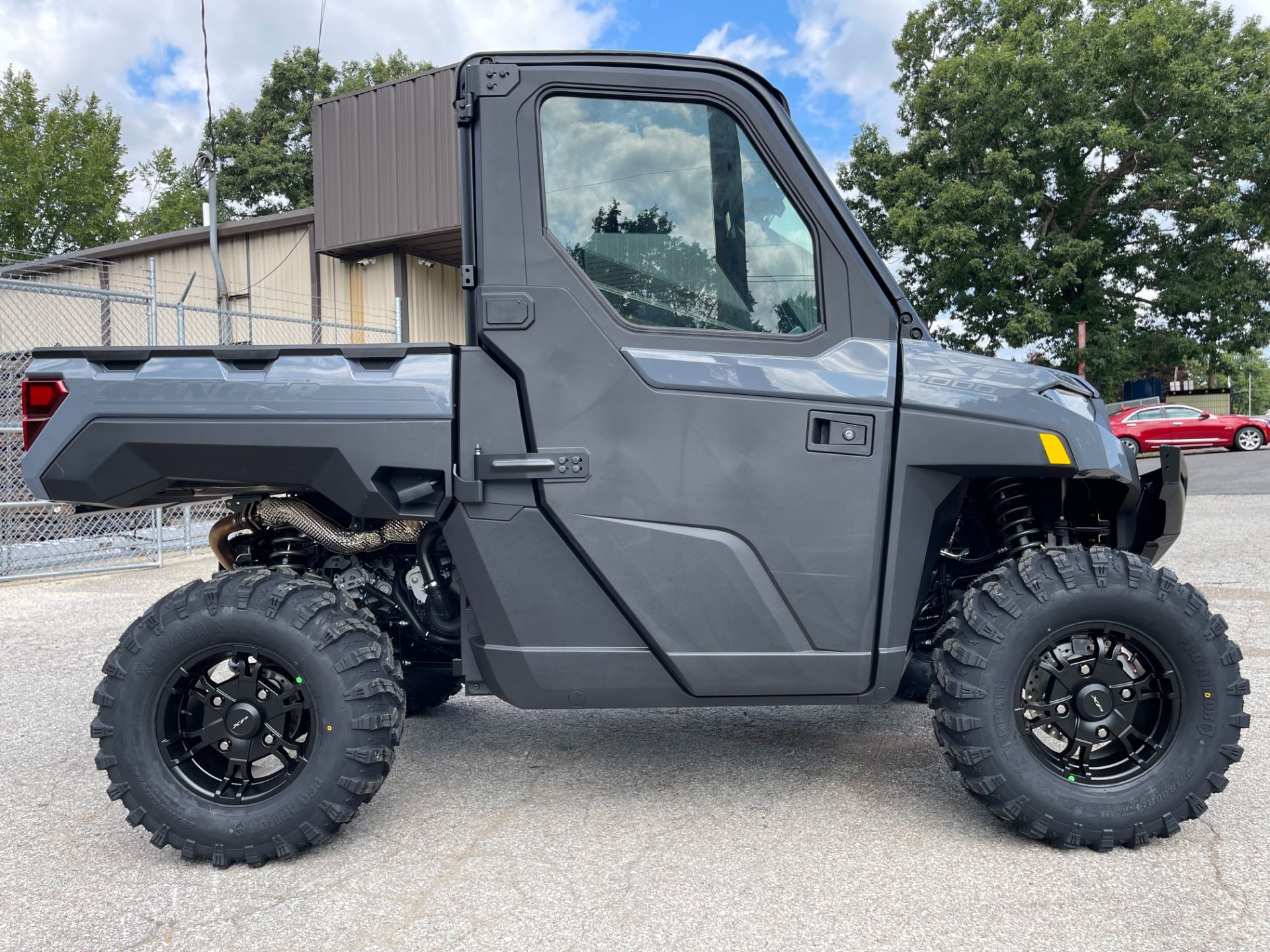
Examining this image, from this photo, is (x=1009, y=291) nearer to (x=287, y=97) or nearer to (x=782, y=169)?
(x=782, y=169)

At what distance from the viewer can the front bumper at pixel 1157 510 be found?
3.11 metres

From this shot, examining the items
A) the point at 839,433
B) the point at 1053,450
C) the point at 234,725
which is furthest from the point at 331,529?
the point at 1053,450

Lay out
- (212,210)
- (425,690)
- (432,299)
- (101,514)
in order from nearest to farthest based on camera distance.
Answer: (425,690), (101,514), (212,210), (432,299)

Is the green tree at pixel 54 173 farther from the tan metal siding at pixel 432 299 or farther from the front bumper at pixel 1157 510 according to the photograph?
the front bumper at pixel 1157 510

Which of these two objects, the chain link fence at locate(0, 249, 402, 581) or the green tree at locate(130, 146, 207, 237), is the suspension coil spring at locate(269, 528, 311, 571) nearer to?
the chain link fence at locate(0, 249, 402, 581)

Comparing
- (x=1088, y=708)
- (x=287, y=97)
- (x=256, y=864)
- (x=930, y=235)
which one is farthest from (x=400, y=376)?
(x=287, y=97)

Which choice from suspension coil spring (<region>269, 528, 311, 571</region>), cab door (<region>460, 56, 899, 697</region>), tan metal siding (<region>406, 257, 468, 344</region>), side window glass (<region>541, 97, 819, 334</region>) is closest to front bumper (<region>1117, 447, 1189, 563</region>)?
cab door (<region>460, 56, 899, 697</region>)

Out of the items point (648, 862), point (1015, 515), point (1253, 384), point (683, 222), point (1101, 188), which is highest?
point (1101, 188)

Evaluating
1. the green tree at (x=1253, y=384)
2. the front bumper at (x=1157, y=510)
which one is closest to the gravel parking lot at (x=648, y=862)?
the front bumper at (x=1157, y=510)

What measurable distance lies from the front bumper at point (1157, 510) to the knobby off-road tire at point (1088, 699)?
1.16 feet

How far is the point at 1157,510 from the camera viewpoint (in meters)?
3.19

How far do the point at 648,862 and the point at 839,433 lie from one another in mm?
1411

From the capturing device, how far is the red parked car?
22234 mm

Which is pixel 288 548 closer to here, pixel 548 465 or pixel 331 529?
pixel 331 529
